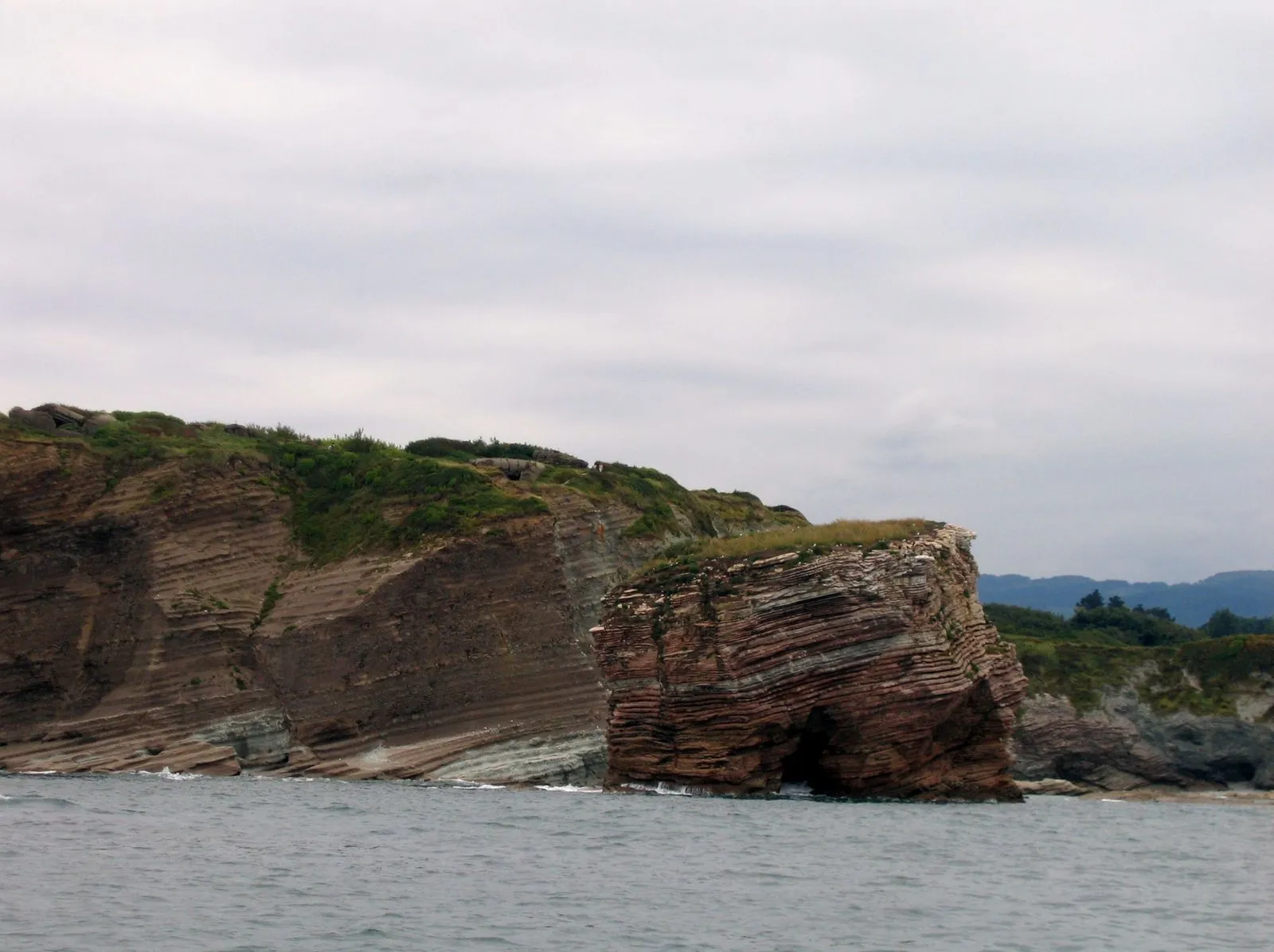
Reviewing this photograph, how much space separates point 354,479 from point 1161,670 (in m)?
37.2

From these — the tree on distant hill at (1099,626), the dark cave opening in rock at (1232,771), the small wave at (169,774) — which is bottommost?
the dark cave opening in rock at (1232,771)

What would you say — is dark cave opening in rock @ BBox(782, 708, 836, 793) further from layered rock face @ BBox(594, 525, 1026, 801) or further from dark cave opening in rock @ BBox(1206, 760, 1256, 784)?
dark cave opening in rock @ BBox(1206, 760, 1256, 784)

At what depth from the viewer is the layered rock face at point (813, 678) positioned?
127ft

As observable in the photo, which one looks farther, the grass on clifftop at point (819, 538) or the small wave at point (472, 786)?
the small wave at point (472, 786)

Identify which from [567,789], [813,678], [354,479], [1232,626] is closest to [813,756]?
[813,678]

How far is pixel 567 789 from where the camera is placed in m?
47.9

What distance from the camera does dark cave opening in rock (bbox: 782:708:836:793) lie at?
131 ft

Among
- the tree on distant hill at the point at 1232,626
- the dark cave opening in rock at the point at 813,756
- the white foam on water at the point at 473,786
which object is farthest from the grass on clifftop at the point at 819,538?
the tree on distant hill at the point at 1232,626

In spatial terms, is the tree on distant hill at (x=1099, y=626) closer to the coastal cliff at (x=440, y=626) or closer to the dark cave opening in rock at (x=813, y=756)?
the coastal cliff at (x=440, y=626)

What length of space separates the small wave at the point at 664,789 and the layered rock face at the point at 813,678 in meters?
0.15

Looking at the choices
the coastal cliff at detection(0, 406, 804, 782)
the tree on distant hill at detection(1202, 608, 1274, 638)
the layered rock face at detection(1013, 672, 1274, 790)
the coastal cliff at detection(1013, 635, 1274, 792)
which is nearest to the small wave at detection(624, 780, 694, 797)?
the coastal cliff at detection(0, 406, 804, 782)

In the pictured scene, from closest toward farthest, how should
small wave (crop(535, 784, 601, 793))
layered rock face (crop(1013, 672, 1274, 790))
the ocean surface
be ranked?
the ocean surface
small wave (crop(535, 784, 601, 793))
layered rock face (crop(1013, 672, 1274, 790))

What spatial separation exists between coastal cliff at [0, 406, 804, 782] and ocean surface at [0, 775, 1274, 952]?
14867mm

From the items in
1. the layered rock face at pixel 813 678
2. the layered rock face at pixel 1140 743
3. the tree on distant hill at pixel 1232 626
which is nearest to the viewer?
the layered rock face at pixel 813 678
